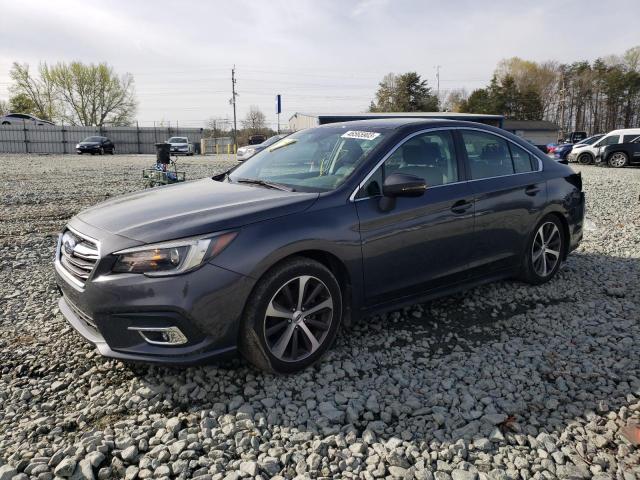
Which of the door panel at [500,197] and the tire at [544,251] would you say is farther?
the tire at [544,251]

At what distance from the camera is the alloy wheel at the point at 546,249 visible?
484cm

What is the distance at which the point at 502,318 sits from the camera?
4.22m

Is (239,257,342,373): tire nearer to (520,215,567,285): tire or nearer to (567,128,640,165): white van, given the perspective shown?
(520,215,567,285): tire

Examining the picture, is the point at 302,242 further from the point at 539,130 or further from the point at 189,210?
the point at 539,130

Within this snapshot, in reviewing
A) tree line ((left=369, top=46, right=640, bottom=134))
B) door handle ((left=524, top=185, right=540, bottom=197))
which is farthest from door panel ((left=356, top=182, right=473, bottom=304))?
tree line ((left=369, top=46, right=640, bottom=134))

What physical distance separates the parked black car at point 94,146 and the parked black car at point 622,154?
3253cm

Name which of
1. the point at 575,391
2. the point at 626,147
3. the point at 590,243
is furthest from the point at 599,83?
the point at 575,391

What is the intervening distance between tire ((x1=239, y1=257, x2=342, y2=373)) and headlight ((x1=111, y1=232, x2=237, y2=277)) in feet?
1.28

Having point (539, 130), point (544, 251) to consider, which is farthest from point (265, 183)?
point (539, 130)

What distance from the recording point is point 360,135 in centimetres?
396

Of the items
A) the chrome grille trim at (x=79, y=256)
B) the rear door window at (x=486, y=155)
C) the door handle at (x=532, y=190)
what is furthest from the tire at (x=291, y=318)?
the door handle at (x=532, y=190)

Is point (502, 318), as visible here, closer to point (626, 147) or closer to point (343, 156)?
point (343, 156)

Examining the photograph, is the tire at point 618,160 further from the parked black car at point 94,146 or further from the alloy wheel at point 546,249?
the parked black car at point 94,146

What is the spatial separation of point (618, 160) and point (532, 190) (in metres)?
23.3
